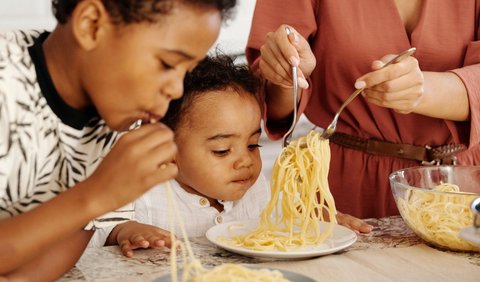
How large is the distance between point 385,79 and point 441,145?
19.8 inches

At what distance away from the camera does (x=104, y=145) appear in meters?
1.59

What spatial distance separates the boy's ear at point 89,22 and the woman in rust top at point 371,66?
2.68ft

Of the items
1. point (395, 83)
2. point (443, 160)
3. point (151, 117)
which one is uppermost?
point (395, 83)

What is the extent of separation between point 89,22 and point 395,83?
85 cm

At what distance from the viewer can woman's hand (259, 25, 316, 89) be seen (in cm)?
197

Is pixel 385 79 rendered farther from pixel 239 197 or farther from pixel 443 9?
pixel 239 197

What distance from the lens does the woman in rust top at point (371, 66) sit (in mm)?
2205

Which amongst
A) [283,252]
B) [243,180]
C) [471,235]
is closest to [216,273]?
[283,252]

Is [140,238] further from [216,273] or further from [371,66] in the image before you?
[371,66]

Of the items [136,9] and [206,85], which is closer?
[136,9]

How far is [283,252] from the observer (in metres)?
1.69

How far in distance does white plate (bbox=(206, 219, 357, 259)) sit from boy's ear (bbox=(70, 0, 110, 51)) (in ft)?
2.11

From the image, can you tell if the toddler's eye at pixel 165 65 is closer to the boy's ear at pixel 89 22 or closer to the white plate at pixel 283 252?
the boy's ear at pixel 89 22

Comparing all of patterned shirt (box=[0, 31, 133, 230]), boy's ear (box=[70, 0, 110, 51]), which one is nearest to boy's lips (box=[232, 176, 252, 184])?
patterned shirt (box=[0, 31, 133, 230])
